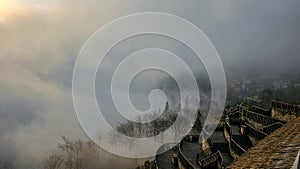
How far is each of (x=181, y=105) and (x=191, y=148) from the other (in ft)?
230

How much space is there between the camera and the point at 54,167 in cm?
6938

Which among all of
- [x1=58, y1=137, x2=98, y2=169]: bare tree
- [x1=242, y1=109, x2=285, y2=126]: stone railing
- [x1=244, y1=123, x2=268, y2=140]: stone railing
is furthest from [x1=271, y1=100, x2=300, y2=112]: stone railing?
[x1=58, y1=137, x2=98, y2=169]: bare tree

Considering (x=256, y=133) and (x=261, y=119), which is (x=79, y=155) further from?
(x=256, y=133)

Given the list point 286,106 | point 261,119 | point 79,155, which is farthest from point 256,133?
point 79,155

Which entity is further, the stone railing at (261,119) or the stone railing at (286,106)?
the stone railing at (261,119)

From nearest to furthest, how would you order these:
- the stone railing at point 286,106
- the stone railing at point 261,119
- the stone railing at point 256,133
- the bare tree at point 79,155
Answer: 1. the stone railing at point 256,133
2. the stone railing at point 286,106
3. the stone railing at point 261,119
4. the bare tree at point 79,155

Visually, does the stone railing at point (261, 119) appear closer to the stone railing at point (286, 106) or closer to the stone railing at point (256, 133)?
the stone railing at point (286, 106)

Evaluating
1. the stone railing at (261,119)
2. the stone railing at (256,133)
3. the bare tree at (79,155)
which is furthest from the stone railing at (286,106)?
the bare tree at (79,155)

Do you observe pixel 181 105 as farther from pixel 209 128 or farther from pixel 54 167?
pixel 209 128

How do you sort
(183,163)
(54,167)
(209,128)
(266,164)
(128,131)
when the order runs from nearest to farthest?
(266,164), (183,163), (209,128), (54,167), (128,131)

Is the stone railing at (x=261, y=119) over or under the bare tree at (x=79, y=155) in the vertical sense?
over

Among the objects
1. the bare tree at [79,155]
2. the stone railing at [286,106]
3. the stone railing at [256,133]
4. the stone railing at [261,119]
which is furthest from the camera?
the bare tree at [79,155]

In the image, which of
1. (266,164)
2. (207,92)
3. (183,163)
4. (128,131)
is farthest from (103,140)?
(207,92)

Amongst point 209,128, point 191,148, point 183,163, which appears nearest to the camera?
point 183,163
